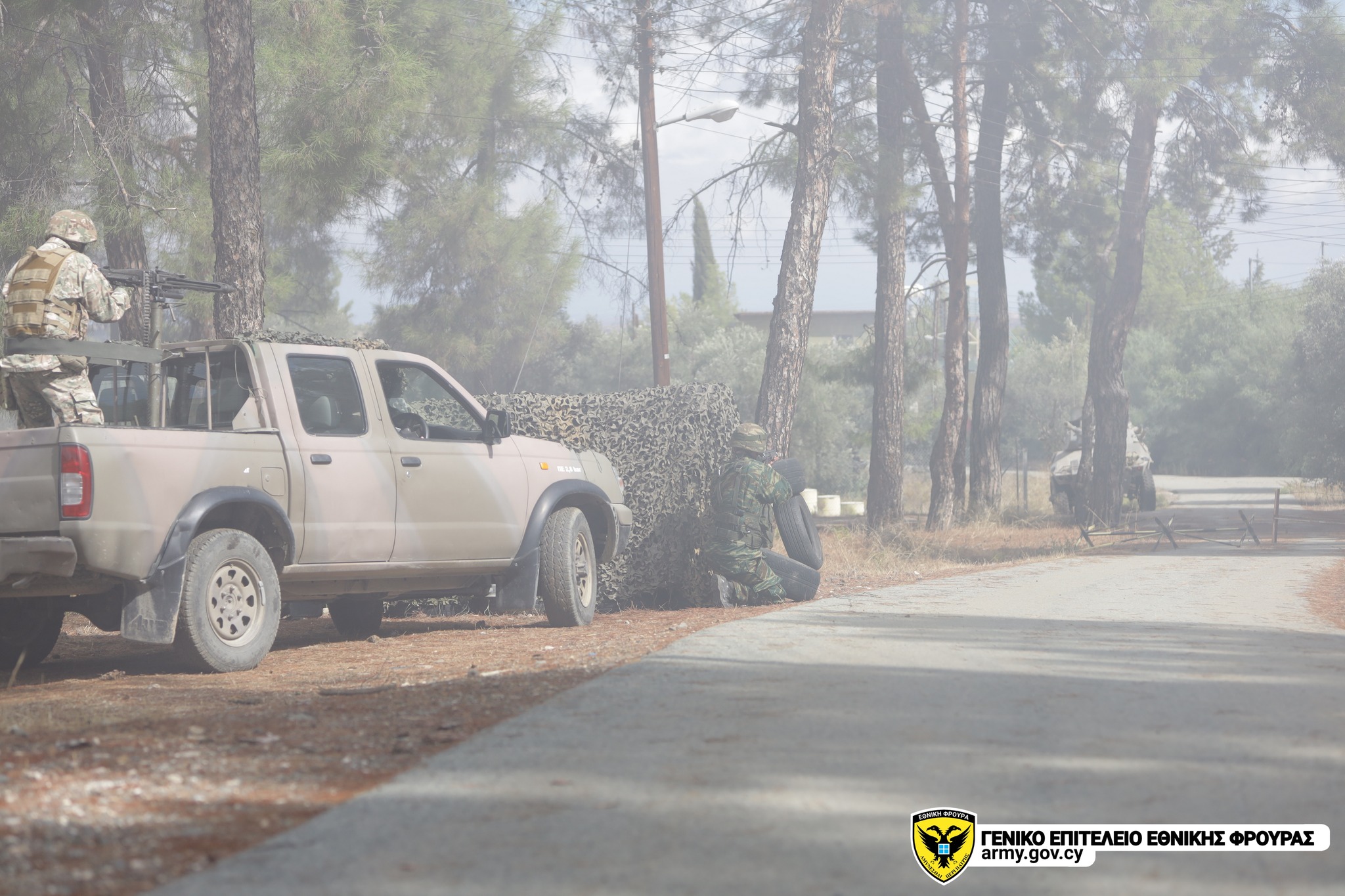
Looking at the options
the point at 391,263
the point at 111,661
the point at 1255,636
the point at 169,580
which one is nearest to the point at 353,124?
the point at 111,661

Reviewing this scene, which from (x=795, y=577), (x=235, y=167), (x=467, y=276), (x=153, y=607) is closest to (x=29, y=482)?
(x=153, y=607)

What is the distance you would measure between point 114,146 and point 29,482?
988cm

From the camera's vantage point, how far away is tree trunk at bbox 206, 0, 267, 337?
12.2 metres

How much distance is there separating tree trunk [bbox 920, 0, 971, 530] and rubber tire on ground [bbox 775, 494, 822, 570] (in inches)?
510

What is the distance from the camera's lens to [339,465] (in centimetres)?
813

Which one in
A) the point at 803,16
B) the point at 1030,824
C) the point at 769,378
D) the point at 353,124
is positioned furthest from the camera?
the point at 803,16

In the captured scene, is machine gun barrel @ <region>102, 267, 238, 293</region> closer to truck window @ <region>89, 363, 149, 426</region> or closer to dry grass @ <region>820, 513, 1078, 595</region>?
truck window @ <region>89, 363, 149, 426</region>

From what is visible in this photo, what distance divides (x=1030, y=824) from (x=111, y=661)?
6.91 m

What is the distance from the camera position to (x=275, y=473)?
25.4ft

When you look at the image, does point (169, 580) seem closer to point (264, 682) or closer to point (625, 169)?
point (264, 682)

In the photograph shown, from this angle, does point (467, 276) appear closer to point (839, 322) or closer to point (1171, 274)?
point (1171, 274)

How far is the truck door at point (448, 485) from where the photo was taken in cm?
859

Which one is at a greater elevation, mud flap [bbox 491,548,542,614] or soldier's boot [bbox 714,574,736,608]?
mud flap [bbox 491,548,542,614]

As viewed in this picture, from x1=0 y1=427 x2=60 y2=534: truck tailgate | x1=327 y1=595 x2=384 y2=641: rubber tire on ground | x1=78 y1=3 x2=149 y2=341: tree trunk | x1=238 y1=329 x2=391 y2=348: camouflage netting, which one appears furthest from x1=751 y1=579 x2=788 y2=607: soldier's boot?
x1=78 y1=3 x2=149 y2=341: tree trunk
